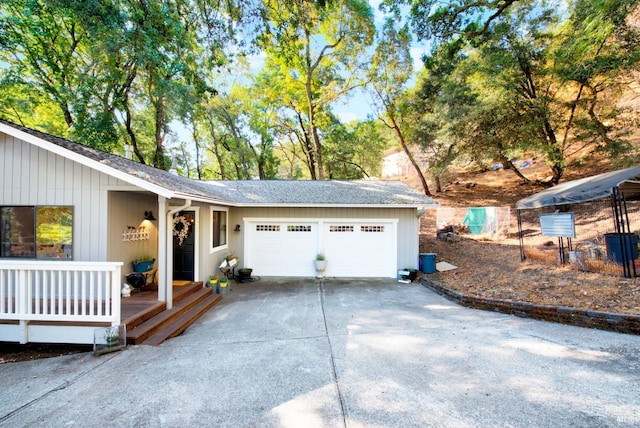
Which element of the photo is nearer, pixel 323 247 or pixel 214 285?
pixel 214 285

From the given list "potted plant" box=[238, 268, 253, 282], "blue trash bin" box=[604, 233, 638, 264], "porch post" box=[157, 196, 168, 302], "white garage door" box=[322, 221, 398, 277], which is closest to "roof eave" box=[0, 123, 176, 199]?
"porch post" box=[157, 196, 168, 302]

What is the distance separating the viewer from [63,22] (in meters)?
12.4

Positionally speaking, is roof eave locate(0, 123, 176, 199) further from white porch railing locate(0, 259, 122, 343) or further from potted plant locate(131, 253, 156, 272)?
potted plant locate(131, 253, 156, 272)

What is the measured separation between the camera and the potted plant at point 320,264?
902cm

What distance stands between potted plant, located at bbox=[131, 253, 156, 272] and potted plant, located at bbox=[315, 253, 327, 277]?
4.60 m

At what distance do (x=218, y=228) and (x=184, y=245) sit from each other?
137 cm

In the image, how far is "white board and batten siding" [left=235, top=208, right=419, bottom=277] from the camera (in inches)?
362

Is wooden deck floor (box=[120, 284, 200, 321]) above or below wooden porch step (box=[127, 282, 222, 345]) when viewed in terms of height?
above

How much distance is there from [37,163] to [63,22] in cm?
1203

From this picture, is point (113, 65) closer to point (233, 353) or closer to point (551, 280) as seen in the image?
point (233, 353)

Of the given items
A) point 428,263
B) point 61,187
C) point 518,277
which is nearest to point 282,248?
point 428,263

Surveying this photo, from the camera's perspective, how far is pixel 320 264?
9016 millimetres

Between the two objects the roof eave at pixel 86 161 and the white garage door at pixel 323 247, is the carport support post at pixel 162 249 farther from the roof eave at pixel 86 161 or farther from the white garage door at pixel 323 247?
the white garage door at pixel 323 247

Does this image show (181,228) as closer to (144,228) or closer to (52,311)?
(144,228)
